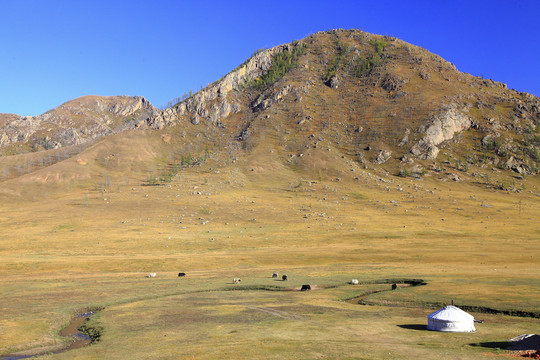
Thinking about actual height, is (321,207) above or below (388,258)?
above

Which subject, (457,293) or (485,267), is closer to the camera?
(457,293)

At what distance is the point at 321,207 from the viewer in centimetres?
18212

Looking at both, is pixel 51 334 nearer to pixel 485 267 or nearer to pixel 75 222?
pixel 485 267

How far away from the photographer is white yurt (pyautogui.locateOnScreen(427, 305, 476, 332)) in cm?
3875

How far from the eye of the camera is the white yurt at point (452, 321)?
38750mm

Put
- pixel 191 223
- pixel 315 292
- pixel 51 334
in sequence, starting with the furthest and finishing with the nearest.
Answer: pixel 191 223 → pixel 315 292 → pixel 51 334

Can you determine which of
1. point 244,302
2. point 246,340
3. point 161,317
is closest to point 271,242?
point 244,302

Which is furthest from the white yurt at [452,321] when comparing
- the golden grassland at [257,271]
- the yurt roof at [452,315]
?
the golden grassland at [257,271]

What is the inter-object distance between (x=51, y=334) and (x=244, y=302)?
2288cm

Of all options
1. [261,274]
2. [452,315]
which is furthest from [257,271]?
[452,315]

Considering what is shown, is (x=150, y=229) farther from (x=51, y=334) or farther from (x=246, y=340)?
(x=246, y=340)

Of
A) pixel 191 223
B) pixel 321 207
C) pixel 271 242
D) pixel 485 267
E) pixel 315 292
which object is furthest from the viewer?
pixel 321 207

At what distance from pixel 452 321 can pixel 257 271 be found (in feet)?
166

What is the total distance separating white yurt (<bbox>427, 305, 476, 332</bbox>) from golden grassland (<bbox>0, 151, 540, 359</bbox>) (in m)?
1.17
